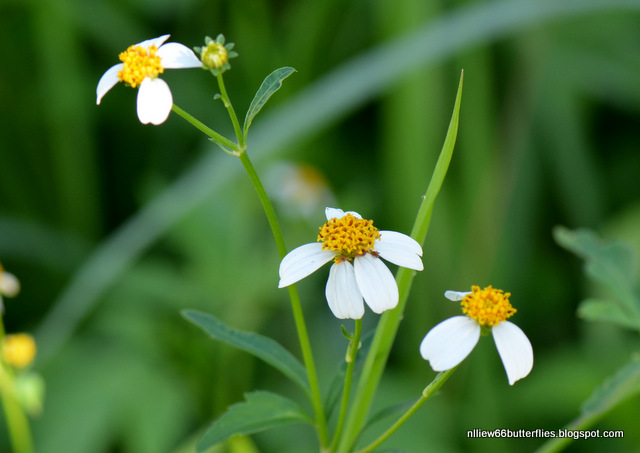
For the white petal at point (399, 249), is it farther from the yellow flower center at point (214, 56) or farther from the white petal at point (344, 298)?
the yellow flower center at point (214, 56)

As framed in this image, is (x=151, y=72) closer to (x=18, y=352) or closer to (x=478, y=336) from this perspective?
(x=478, y=336)

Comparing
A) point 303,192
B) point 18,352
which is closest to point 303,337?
point 18,352

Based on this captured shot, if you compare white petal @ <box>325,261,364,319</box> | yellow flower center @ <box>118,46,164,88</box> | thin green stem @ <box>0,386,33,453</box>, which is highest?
yellow flower center @ <box>118,46,164,88</box>

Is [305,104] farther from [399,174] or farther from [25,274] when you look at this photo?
[25,274]

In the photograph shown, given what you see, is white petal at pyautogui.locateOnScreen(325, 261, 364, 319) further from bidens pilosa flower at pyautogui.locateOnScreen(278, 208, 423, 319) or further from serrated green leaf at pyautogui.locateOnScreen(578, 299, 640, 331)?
serrated green leaf at pyautogui.locateOnScreen(578, 299, 640, 331)

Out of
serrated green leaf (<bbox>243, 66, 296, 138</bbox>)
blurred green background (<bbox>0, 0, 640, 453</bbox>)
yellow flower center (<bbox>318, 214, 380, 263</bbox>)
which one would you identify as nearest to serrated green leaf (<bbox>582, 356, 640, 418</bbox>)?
yellow flower center (<bbox>318, 214, 380, 263</bbox>)
